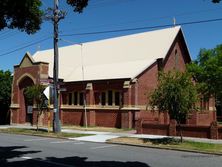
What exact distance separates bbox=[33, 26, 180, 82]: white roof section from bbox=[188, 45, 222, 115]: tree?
4.87 metres

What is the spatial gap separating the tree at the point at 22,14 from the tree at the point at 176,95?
9634mm

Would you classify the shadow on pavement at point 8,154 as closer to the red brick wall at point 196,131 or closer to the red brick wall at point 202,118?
the red brick wall at point 196,131

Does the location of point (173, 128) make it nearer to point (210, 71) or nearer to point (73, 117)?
point (73, 117)

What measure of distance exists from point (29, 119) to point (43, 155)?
81.1 ft

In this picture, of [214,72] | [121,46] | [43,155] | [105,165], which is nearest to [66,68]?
[121,46]

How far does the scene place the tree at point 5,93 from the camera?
41.3 metres

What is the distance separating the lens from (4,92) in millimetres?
41156

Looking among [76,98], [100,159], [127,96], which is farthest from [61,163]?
[76,98]

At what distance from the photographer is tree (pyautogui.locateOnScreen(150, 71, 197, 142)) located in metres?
19.6

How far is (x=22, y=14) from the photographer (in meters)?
11.0

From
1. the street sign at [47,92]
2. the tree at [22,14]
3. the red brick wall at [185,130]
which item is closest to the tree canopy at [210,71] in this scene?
the red brick wall at [185,130]

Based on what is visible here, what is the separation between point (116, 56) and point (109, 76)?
4.80 meters

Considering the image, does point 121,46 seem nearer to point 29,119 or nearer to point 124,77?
point 124,77

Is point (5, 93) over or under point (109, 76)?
under
